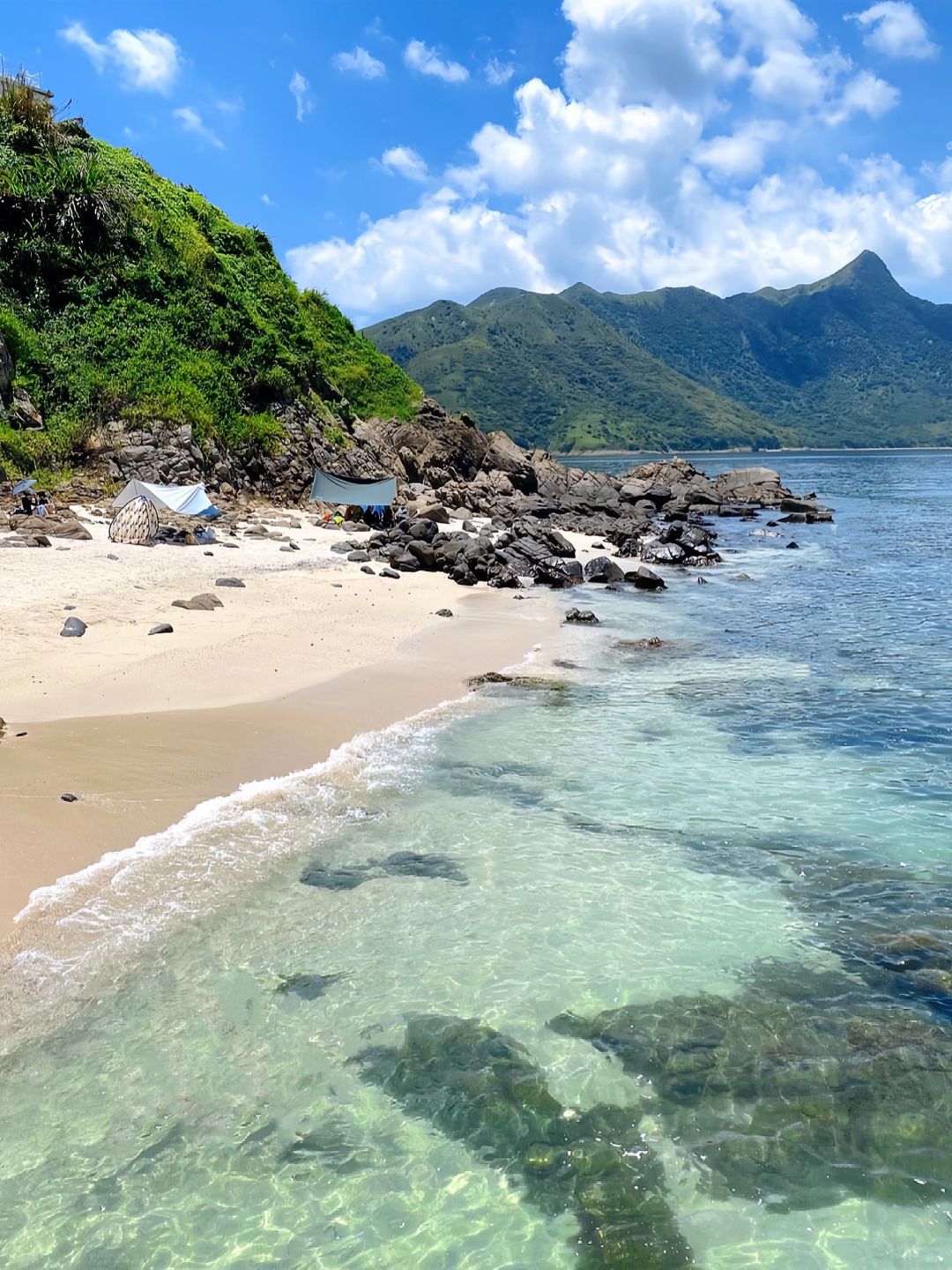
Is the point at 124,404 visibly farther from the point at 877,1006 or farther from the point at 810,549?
the point at 877,1006

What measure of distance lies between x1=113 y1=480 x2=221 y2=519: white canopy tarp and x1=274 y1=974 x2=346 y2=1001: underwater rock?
2224 centimetres

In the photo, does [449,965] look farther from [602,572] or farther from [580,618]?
[602,572]

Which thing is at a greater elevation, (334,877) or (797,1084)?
(334,877)

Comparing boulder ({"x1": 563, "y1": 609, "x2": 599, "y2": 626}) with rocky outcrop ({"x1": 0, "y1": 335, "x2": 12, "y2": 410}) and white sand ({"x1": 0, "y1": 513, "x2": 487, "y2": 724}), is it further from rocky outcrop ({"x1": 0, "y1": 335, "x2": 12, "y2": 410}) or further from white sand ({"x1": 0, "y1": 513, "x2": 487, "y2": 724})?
rocky outcrop ({"x1": 0, "y1": 335, "x2": 12, "y2": 410})

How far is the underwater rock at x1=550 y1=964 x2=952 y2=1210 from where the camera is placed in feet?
13.8

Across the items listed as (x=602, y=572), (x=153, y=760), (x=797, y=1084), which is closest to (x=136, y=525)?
(x=602, y=572)

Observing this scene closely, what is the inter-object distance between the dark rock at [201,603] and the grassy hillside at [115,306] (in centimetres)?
1713

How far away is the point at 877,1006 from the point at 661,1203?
235cm

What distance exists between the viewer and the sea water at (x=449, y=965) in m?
3.88

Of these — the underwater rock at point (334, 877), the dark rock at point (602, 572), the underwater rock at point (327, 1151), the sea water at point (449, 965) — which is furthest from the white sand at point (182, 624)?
the underwater rock at point (327, 1151)

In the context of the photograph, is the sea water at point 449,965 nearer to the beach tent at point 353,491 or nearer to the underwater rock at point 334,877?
the underwater rock at point 334,877

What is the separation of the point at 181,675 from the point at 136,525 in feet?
42.0

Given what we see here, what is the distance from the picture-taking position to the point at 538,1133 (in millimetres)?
4441

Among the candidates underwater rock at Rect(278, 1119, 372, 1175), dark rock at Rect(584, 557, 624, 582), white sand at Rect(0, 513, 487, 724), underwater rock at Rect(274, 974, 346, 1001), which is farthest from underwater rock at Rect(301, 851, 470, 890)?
→ dark rock at Rect(584, 557, 624, 582)
